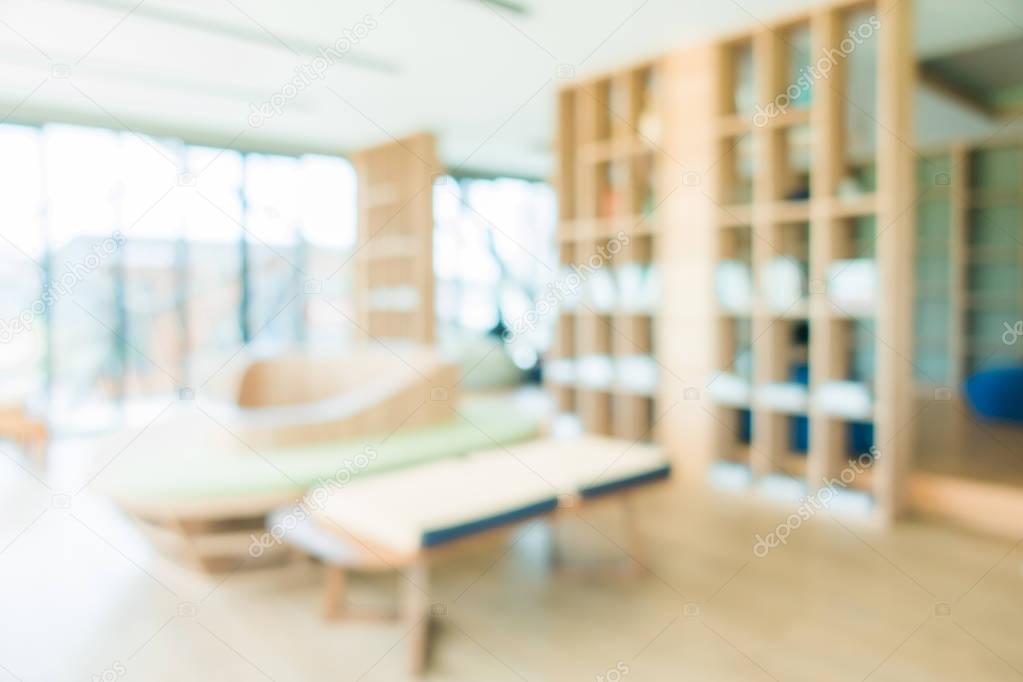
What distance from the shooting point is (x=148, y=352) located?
23.0 ft

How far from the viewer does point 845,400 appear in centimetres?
395

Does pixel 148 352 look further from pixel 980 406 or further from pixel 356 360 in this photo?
pixel 980 406

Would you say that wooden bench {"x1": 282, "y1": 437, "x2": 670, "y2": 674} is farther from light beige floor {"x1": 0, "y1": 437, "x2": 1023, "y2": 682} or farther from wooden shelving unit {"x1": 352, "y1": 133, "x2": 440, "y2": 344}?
wooden shelving unit {"x1": 352, "y1": 133, "x2": 440, "y2": 344}

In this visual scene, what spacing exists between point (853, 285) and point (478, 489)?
7.91 feet

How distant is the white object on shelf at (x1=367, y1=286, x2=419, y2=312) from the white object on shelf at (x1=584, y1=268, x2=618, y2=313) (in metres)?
2.54

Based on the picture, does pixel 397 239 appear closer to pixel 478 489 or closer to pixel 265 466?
pixel 265 466

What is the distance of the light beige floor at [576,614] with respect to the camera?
238 cm

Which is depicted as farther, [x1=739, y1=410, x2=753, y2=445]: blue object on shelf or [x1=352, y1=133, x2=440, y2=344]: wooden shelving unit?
[x1=352, y1=133, x2=440, y2=344]: wooden shelving unit

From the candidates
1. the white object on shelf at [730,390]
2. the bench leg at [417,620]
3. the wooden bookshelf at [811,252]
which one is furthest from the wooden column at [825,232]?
the bench leg at [417,620]

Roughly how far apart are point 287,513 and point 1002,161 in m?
7.72

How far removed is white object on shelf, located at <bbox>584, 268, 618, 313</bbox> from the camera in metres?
5.01

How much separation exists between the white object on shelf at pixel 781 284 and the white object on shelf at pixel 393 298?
3.78 meters

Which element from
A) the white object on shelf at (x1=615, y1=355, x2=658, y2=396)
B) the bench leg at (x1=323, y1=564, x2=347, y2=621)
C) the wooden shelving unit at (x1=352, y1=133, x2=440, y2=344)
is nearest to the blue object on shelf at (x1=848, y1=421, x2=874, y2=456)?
the white object on shelf at (x1=615, y1=355, x2=658, y2=396)

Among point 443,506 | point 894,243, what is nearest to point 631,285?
point 894,243
